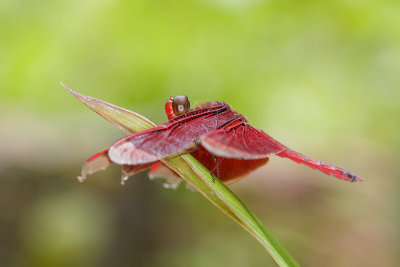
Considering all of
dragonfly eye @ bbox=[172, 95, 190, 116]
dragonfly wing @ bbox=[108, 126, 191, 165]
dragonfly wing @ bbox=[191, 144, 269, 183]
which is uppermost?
dragonfly eye @ bbox=[172, 95, 190, 116]

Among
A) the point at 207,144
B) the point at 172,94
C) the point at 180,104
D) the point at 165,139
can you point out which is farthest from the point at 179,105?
the point at 172,94

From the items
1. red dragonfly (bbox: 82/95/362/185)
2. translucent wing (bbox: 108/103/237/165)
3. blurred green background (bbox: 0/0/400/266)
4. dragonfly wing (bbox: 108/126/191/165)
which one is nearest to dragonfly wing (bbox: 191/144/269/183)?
red dragonfly (bbox: 82/95/362/185)

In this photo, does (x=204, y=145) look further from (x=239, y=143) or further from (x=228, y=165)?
(x=228, y=165)

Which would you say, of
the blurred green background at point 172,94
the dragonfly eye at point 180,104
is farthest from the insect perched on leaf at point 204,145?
the blurred green background at point 172,94

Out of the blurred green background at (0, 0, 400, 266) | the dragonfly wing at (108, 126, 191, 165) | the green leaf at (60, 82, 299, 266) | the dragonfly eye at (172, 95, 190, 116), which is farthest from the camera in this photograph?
the blurred green background at (0, 0, 400, 266)

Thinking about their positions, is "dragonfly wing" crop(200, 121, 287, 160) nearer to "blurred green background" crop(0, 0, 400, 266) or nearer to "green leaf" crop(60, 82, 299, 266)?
"green leaf" crop(60, 82, 299, 266)

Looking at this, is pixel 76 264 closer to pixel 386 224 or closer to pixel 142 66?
pixel 142 66

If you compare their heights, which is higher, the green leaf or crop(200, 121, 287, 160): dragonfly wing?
crop(200, 121, 287, 160): dragonfly wing

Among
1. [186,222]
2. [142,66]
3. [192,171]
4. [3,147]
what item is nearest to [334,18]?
[142,66]
